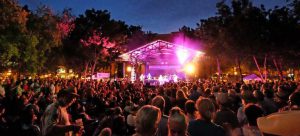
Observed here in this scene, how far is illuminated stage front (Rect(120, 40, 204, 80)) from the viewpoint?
3102cm

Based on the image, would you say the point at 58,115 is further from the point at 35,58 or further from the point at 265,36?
the point at 35,58

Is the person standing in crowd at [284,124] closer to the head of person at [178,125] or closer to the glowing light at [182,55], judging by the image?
the head of person at [178,125]

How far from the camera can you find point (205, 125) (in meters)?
4.15

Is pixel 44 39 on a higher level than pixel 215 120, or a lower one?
higher

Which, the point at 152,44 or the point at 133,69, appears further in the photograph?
the point at 133,69

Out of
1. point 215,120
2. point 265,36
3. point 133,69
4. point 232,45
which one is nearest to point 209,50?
point 232,45

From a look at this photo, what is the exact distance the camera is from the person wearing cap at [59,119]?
4.37 m

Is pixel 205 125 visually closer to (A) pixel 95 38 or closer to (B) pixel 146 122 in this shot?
(B) pixel 146 122

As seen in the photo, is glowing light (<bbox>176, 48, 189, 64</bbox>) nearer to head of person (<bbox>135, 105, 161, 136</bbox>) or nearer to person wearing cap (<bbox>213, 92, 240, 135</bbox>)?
person wearing cap (<bbox>213, 92, 240, 135</bbox>)

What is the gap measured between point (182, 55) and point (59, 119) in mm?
27723

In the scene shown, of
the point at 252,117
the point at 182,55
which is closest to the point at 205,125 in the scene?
the point at 252,117

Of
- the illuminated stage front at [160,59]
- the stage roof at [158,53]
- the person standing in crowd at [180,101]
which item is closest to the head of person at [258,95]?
the person standing in crowd at [180,101]

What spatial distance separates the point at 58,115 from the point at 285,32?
23.9m

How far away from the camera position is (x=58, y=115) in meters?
4.56
